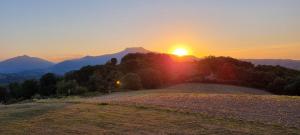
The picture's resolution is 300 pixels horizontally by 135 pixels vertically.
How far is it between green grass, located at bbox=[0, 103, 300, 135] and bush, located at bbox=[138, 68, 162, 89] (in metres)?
41.8

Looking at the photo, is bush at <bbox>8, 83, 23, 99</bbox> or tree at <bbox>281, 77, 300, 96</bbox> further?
bush at <bbox>8, 83, 23, 99</bbox>

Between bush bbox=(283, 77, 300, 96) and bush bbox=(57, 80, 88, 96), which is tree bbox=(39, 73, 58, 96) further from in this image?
bush bbox=(283, 77, 300, 96)

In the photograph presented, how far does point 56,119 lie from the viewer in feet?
82.2

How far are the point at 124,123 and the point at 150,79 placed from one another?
4875 centimetres

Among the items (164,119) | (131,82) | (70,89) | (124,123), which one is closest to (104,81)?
Answer: (70,89)

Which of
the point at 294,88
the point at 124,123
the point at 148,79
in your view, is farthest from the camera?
the point at 148,79

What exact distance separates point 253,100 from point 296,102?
361 centimetres

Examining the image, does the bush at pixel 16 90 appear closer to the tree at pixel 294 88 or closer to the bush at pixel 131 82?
the bush at pixel 131 82

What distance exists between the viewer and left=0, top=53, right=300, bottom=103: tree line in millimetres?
68562

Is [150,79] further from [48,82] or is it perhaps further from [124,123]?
[124,123]

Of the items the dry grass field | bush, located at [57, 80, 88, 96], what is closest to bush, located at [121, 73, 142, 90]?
bush, located at [57, 80, 88, 96]

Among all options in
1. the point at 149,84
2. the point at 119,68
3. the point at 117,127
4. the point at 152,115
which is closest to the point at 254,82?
the point at 149,84

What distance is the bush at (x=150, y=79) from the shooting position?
7156 cm

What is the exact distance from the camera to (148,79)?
236 feet
